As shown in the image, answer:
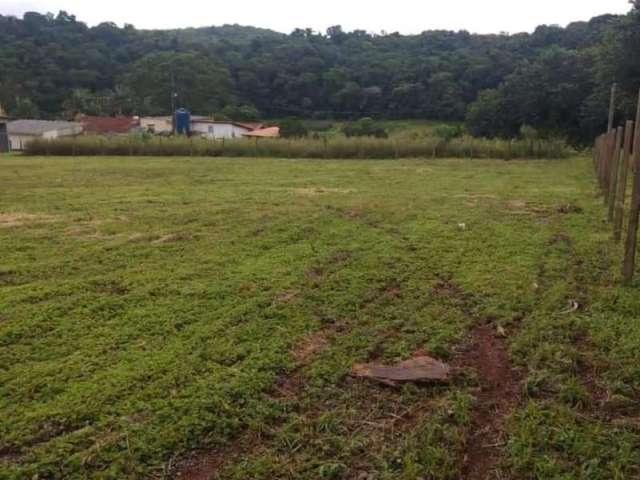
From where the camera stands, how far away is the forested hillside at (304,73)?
2470cm

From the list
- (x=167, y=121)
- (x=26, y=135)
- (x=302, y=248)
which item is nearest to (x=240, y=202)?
(x=302, y=248)

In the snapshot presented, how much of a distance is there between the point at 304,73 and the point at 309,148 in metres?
21.5

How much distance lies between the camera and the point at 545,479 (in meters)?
1.86

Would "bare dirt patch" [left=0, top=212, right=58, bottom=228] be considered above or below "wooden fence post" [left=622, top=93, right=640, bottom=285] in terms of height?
below

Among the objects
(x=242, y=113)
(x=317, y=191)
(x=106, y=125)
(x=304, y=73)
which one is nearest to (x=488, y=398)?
(x=317, y=191)

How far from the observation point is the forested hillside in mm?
24703

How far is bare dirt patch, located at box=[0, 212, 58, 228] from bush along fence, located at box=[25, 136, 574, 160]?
1290 cm

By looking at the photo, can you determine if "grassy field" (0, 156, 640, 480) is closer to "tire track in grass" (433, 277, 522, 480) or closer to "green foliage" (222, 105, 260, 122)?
"tire track in grass" (433, 277, 522, 480)

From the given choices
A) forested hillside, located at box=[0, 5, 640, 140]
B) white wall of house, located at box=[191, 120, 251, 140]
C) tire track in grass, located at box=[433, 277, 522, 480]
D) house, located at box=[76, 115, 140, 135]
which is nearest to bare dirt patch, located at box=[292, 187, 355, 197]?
tire track in grass, located at box=[433, 277, 522, 480]

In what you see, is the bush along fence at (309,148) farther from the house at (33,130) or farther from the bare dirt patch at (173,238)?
the bare dirt patch at (173,238)

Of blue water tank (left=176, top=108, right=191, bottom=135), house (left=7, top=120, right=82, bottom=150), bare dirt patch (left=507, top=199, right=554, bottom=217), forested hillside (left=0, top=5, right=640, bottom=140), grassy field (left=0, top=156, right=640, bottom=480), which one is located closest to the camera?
grassy field (left=0, top=156, right=640, bottom=480)

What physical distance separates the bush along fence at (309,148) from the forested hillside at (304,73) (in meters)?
5.82

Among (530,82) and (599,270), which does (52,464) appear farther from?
(530,82)

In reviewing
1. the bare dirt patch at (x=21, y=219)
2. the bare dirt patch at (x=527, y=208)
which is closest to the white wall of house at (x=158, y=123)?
the bare dirt patch at (x=21, y=219)
